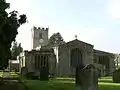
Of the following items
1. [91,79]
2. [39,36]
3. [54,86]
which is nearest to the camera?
[91,79]

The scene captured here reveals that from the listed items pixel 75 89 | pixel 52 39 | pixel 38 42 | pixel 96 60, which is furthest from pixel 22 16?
pixel 52 39

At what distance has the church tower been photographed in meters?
96.1

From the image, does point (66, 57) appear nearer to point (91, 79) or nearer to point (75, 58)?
point (75, 58)

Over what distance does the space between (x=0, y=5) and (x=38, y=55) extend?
3983 centimetres

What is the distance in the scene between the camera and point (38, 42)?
9575cm

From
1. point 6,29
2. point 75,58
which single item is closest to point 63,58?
point 75,58

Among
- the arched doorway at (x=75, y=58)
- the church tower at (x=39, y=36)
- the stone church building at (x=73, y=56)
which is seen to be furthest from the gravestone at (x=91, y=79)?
the church tower at (x=39, y=36)

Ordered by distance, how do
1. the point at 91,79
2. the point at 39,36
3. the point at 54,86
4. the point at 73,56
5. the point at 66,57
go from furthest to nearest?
the point at 39,36
the point at 73,56
the point at 66,57
the point at 54,86
the point at 91,79

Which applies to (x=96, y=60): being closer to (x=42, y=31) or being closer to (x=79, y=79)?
(x=42, y=31)

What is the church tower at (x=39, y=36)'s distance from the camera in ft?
315

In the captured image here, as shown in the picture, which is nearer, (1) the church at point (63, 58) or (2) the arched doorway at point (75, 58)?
(1) the church at point (63, 58)

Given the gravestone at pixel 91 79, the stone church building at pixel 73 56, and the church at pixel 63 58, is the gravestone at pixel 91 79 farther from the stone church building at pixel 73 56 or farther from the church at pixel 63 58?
the stone church building at pixel 73 56

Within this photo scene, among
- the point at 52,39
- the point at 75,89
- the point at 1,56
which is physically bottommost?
the point at 75,89

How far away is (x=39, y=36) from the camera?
9825 centimetres
